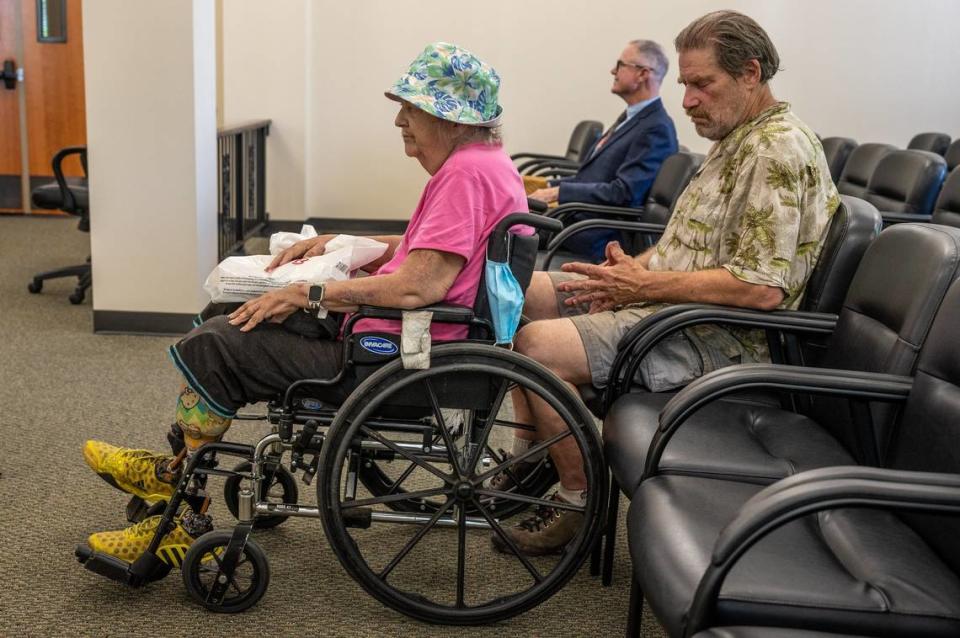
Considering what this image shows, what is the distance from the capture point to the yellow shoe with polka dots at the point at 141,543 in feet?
5.92

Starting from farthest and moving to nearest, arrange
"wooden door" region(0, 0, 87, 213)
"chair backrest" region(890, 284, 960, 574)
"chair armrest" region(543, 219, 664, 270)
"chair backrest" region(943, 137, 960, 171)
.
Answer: "wooden door" region(0, 0, 87, 213), "chair backrest" region(943, 137, 960, 171), "chair armrest" region(543, 219, 664, 270), "chair backrest" region(890, 284, 960, 574)

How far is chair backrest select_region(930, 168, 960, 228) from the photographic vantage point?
3150 millimetres

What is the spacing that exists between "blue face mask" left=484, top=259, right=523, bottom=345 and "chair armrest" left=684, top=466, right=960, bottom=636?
0.74 metres

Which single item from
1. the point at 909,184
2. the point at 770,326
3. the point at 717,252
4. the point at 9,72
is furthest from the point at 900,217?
the point at 9,72

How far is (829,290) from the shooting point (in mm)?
1901

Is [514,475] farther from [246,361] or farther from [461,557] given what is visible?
[246,361]

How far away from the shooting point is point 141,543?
6.00 ft

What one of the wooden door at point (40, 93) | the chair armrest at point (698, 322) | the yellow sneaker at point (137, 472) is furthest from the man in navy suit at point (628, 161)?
the wooden door at point (40, 93)

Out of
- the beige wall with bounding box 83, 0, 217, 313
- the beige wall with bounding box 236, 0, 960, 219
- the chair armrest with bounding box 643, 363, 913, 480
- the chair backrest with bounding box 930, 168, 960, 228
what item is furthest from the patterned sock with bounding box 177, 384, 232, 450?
the beige wall with bounding box 236, 0, 960, 219

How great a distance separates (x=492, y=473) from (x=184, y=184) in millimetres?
2357

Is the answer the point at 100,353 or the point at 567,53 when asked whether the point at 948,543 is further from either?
the point at 567,53

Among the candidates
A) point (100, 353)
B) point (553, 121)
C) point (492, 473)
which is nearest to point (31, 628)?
point (492, 473)

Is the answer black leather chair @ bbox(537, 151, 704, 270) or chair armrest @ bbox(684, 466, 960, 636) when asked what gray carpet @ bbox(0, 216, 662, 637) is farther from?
black leather chair @ bbox(537, 151, 704, 270)

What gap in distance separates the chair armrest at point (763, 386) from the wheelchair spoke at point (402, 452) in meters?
0.40
